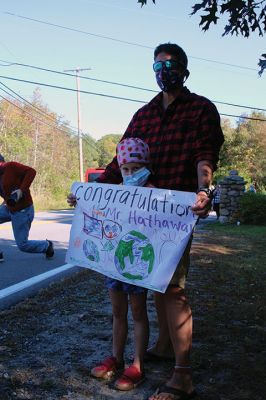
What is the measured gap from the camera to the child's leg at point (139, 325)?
302cm

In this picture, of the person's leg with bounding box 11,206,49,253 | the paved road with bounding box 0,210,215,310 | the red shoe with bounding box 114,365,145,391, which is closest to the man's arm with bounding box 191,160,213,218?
the red shoe with bounding box 114,365,145,391

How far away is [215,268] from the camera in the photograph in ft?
23.7

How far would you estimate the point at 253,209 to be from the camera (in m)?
17.0

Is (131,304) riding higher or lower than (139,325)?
higher

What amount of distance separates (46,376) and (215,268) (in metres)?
4.49

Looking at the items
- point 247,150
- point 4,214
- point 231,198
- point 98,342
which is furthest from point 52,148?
point 98,342

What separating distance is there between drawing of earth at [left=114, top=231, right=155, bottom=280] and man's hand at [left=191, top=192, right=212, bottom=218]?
0.38m

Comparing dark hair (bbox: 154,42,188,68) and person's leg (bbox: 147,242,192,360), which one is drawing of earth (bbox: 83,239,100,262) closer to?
person's leg (bbox: 147,242,192,360)

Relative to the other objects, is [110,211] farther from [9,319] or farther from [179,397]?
[9,319]

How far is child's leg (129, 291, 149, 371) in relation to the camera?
3016 mm

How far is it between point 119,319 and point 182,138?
1.22 metres

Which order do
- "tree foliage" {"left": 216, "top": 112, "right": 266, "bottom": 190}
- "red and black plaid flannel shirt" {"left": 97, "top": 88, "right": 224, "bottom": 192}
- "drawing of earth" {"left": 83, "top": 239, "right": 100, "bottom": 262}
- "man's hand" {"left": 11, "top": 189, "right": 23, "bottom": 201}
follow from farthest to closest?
"tree foliage" {"left": 216, "top": 112, "right": 266, "bottom": 190} < "man's hand" {"left": 11, "top": 189, "right": 23, "bottom": 201} < "drawing of earth" {"left": 83, "top": 239, "right": 100, "bottom": 262} < "red and black plaid flannel shirt" {"left": 97, "top": 88, "right": 224, "bottom": 192}

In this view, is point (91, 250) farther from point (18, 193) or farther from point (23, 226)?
point (23, 226)

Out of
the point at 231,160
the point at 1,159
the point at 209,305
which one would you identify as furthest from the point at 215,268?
the point at 231,160
